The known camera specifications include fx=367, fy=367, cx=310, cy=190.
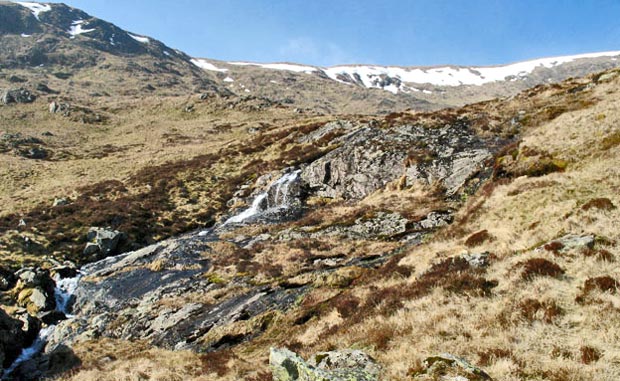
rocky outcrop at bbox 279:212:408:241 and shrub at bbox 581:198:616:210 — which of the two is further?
rocky outcrop at bbox 279:212:408:241

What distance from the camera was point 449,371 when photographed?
23.3 ft

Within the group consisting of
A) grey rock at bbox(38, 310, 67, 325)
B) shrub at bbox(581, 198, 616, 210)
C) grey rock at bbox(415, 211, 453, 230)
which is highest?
shrub at bbox(581, 198, 616, 210)

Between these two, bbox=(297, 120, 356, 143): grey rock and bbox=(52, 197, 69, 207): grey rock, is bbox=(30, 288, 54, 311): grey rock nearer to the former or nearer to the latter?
bbox=(52, 197, 69, 207): grey rock

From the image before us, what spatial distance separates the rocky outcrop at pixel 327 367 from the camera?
753 centimetres

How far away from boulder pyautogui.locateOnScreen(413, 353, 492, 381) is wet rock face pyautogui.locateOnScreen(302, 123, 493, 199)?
2399 cm

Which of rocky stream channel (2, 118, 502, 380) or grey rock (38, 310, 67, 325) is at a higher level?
rocky stream channel (2, 118, 502, 380)

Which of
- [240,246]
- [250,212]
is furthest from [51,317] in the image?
[250,212]

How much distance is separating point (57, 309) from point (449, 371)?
1091 inches

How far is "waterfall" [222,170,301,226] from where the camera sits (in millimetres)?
38247

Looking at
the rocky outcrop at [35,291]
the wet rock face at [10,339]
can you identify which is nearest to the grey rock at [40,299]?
the rocky outcrop at [35,291]

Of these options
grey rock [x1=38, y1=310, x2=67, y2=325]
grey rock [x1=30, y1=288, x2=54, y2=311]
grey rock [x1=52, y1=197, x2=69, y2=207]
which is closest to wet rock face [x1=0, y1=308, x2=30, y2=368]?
grey rock [x1=38, y1=310, x2=67, y2=325]

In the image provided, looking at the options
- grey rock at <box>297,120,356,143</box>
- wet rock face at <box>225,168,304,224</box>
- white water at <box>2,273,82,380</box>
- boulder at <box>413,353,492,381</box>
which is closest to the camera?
boulder at <box>413,353,492,381</box>

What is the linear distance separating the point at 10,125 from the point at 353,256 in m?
102

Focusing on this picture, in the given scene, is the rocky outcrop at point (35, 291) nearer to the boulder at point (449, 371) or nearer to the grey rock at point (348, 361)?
the grey rock at point (348, 361)
